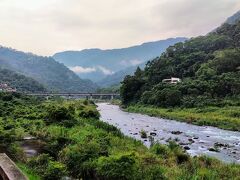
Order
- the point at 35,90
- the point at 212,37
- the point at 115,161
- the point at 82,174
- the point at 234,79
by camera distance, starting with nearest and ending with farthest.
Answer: the point at 115,161, the point at 82,174, the point at 234,79, the point at 212,37, the point at 35,90

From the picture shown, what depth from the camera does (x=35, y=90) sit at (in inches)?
7613

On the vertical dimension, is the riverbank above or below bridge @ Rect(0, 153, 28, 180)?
below

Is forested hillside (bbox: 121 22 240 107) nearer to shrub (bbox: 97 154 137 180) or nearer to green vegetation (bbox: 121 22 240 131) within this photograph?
green vegetation (bbox: 121 22 240 131)

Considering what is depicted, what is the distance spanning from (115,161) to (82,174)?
336 centimetres

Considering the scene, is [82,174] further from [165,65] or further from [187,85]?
[165,65]

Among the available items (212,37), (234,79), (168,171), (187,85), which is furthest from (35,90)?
(168,171)

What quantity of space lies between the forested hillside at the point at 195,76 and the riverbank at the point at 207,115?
409 centimetres

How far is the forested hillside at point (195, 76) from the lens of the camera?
88375 millimetres

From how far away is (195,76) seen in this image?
362 feet

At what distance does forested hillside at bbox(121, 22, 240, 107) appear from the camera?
8838cm

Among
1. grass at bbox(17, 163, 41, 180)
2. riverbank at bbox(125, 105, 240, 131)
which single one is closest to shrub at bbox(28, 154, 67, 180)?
grass at bbox(17, 163, 41, 180)

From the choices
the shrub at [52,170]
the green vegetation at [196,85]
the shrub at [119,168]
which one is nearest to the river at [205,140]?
the green vegetation at [196,85]

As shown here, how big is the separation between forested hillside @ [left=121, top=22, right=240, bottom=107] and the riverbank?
13.4 ft

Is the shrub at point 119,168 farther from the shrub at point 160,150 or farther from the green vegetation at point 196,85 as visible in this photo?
the green vegetation at point 196,85
